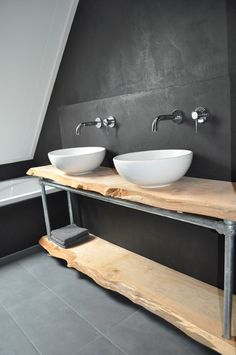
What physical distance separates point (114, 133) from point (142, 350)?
139 centimetres

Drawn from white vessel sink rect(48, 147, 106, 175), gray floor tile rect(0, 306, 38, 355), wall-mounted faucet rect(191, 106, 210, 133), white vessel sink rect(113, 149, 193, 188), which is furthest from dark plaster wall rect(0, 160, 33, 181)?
wall-mounted faucet rect(191, 106, 210, 133)

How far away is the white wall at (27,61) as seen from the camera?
7.29ft

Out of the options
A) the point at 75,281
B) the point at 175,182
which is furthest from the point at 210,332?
the point at 75,281

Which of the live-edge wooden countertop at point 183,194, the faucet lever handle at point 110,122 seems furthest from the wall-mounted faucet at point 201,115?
the faucet lever handle at point 110,122

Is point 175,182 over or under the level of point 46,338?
over

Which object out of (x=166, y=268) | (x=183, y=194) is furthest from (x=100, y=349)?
(x=183, y=194)

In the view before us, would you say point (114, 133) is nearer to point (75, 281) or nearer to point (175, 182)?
point (175, 182)

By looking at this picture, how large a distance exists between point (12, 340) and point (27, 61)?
2.17 m

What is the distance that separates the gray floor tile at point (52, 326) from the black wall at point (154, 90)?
26.5 inches

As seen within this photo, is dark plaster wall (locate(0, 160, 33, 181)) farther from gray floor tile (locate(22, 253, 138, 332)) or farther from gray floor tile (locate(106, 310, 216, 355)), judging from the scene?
gray floor tile (locate(106, 310, 216, 355))

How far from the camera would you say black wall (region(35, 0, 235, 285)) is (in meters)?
1.45

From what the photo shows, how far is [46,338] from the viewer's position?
63.9 inches

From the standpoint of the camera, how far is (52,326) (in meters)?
1.72

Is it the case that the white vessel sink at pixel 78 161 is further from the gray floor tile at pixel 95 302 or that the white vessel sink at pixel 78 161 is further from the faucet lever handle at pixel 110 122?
the gray floor tile at pixel 95 302
